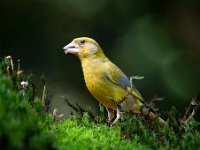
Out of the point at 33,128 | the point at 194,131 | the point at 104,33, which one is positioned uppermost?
the point at 104,33

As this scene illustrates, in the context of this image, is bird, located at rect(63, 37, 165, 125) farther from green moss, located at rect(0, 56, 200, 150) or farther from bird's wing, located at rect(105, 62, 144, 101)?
green moss, located at rect(0, 56, 200, 150)

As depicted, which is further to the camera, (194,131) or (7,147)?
(194,131)

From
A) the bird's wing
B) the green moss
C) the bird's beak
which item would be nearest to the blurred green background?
the bird's beak

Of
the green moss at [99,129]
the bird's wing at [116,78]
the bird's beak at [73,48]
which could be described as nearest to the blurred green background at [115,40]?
the bird's beak at [73,48]

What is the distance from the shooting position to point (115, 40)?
10398 mm

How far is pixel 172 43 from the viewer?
33.8ft

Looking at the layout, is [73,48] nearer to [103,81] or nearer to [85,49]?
[85,49]

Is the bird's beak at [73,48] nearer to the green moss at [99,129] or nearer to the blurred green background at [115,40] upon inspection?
the green moss at [99,129]

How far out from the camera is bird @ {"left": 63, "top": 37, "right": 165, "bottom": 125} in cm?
629

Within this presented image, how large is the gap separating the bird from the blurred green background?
287 centimetres

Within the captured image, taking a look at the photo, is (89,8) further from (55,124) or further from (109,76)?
(55,124)

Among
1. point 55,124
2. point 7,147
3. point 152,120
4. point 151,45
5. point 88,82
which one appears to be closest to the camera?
point 7,147

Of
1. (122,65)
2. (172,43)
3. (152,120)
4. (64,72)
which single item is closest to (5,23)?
(64,72)

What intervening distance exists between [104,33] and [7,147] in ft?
23.8
